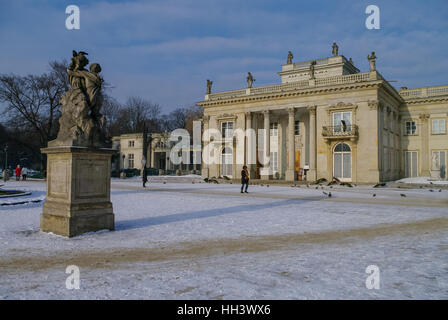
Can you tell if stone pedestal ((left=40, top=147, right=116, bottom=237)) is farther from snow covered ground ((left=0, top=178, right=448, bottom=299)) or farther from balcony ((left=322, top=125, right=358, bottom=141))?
balcony ((left=322, top=125, right=358, bottom=141))

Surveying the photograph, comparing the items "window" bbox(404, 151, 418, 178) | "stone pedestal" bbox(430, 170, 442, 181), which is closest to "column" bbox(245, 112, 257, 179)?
"window" bbox(404, 151, 418, 178)

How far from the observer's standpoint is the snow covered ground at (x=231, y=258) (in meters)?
3.91

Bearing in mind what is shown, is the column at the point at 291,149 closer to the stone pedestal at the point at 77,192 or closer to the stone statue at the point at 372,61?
the stone statue at the point at 372,61

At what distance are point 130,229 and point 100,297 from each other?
4607 millimetres

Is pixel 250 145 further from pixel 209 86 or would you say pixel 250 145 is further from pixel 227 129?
pixel 209 86

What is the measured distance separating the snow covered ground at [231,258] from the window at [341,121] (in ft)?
78.9

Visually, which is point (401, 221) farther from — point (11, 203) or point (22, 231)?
point (11, 203)

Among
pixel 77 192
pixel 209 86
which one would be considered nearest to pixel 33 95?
pixel 209 86

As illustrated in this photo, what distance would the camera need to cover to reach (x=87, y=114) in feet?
26.0

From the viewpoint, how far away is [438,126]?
118 feet

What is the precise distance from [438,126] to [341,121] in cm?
1196

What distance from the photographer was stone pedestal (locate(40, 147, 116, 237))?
7.43 m

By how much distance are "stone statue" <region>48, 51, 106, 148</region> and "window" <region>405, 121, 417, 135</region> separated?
38600 millimetres
